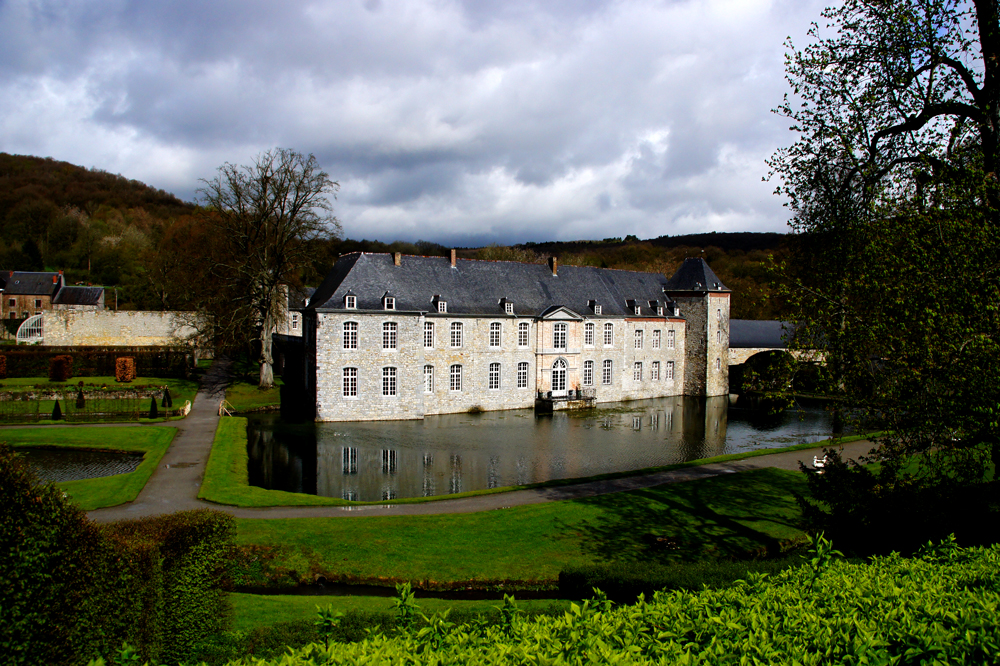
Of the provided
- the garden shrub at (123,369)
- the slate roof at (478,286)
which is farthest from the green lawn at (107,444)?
the garden shrub at (123,369)

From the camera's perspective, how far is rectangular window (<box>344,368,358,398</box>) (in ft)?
92.9

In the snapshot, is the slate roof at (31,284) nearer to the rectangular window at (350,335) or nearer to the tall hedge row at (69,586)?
the rectangular window at (350,335)

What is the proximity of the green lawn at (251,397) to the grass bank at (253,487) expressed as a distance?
773cm

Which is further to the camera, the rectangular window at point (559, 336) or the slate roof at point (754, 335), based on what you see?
the slate roof at point (754, 335)

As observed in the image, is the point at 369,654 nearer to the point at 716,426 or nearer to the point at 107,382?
the point at 716,426

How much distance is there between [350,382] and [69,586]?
2334cm

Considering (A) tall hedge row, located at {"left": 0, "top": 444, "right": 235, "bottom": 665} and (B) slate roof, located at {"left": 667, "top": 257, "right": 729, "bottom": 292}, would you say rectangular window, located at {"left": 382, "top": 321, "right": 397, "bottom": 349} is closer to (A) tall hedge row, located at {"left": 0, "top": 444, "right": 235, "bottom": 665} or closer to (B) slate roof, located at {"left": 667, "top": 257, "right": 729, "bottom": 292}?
(B) slate roof, located at {"left": 667, "top": 257, "right": 729, "bottom": 292}

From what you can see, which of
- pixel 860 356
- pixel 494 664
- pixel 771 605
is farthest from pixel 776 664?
pixel 860 356

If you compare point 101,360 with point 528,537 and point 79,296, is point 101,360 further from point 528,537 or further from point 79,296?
point 528,537

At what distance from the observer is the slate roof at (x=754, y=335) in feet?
138

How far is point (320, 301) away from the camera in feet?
100.0

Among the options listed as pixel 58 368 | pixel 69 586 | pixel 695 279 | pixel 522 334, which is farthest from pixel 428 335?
pixel 69 586

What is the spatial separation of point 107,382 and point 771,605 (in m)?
38.4

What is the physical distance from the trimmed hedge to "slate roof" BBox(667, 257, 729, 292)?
3259 cm
